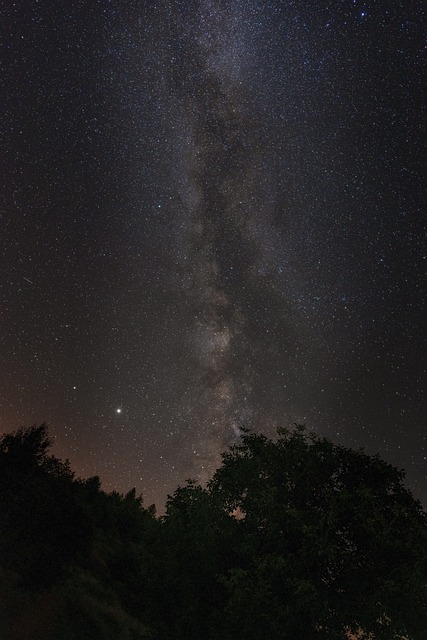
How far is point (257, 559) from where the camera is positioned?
14836 millimetres

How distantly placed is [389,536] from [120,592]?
683 inches

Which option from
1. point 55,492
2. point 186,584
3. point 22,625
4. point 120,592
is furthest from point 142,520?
point 186,584

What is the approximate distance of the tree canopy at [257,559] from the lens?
14.3 meters

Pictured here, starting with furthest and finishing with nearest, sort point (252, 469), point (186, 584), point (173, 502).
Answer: point (173, 502), point (252, 469), point (186, 584)

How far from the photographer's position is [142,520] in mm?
40750

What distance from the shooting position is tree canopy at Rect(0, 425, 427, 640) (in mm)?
14320

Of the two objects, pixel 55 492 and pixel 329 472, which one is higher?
pixel 329 472

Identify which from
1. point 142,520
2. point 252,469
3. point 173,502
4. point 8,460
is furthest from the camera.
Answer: point 142,520

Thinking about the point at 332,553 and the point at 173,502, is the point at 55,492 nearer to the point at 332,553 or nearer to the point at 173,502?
the point at 173,502

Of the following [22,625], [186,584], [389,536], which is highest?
[389,536]

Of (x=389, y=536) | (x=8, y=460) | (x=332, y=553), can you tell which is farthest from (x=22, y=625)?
(x=389, y=536)

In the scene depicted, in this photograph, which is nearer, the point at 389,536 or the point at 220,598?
the point at 389,536

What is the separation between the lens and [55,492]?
79.2 feet

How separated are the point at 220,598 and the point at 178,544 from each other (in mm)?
2466
